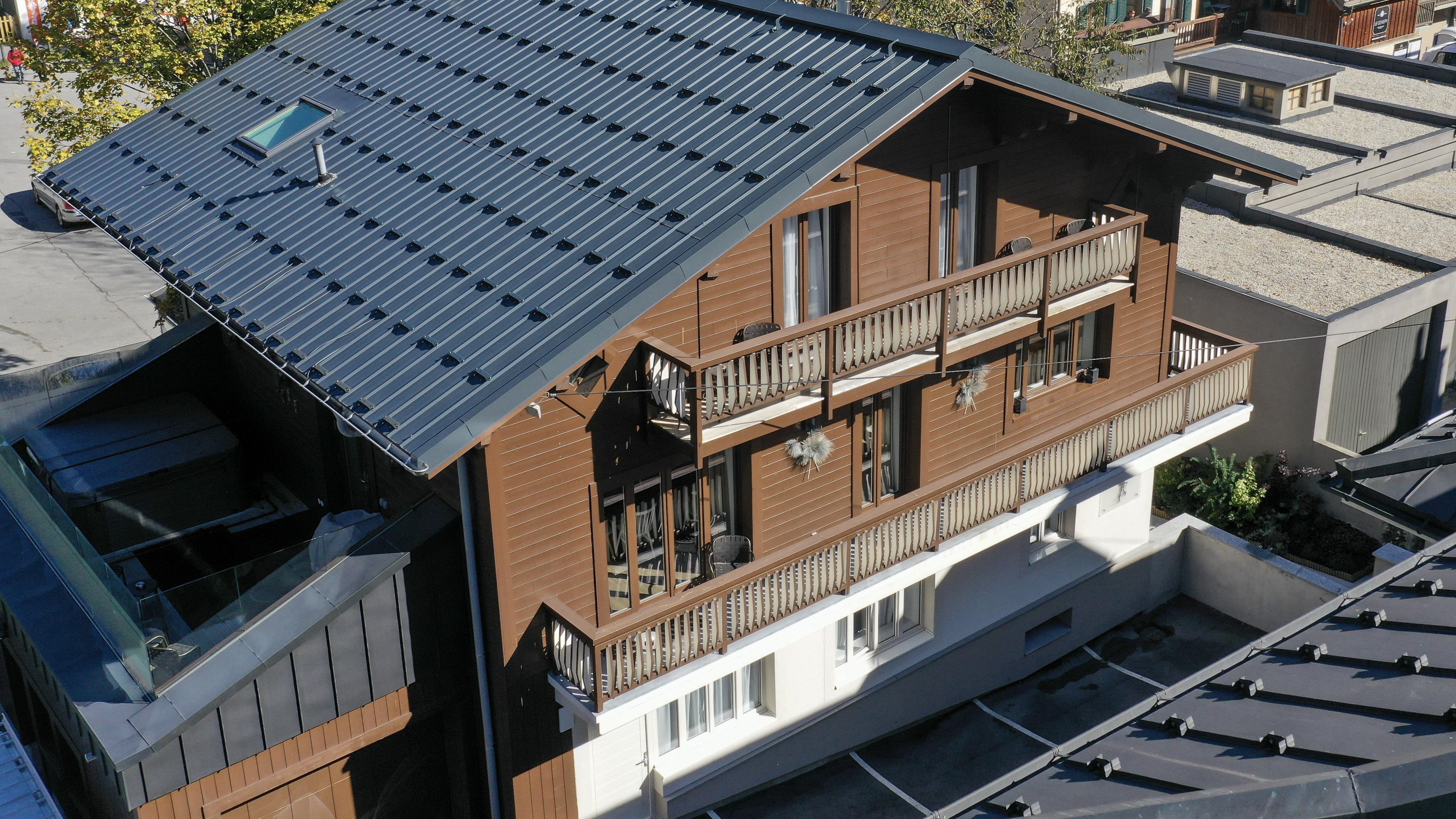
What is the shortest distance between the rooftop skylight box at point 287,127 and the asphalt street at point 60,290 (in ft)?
49.0

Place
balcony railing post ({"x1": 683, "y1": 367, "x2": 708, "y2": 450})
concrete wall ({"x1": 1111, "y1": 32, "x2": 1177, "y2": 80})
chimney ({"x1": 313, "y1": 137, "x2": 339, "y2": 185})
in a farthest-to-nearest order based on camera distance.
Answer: concrete wall ({"x1": 1111, "y1": 32, "x2": 1177, "y2": 80}), chimney ({"x1": 313, "y1": 137, "x2": 339, "y2": 185}), balcony railing post ({"x1": 683, "y1": 367, "x2": 708, "y2": 450})

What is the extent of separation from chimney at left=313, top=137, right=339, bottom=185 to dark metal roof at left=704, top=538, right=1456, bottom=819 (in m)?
11.3

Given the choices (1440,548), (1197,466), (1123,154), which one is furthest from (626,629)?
(1197,466)

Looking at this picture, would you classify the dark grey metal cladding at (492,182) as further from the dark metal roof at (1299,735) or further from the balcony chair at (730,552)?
the dark metal roof at (1299,735)

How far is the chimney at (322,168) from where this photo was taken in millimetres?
17500

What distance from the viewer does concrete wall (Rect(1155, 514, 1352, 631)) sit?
72.2 ft

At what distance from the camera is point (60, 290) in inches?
1427

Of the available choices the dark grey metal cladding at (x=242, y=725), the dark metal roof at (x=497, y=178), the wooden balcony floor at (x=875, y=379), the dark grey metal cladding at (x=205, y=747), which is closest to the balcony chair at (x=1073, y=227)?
the wooden balcony floor at (x=875, y=379)

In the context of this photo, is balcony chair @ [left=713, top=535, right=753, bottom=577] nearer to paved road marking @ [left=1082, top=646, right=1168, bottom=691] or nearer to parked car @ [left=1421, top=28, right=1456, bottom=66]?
paved road marking @ [left=1082, top=646, right=1168, bottom=691]

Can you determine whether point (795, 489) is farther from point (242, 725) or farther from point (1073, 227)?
point (242, 725)

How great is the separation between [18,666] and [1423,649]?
56.6 ft

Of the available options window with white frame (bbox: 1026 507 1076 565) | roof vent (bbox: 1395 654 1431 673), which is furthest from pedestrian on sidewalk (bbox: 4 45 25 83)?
roof vent (bbox: 1395 654 1431 673)

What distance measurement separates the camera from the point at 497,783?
16188 millimetres

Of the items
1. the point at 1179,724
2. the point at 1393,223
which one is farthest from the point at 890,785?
the point at 1393,223
